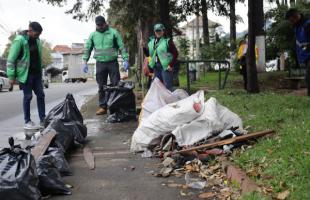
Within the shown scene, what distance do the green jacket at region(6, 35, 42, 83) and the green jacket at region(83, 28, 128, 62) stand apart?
1.83 metres

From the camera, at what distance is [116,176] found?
18.2 ft

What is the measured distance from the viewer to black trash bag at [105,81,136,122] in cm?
946

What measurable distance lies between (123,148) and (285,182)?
10.7 ft

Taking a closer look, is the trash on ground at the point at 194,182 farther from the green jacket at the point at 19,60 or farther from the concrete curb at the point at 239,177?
the green jacket at the point at 19,60

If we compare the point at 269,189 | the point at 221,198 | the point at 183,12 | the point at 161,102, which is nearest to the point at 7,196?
the point at 221,198

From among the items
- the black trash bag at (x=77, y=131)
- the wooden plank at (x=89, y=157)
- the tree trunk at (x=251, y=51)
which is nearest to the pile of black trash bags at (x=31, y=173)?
the wooden plank at (x=89, y=157)

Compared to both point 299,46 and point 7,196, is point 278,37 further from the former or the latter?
point 7,196

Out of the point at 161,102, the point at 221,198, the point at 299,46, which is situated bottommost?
the point at 221,198

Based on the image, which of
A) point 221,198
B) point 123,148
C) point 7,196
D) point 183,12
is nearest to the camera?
point 7,196

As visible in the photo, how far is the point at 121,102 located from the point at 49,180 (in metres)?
4.71

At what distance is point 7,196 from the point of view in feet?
13.7

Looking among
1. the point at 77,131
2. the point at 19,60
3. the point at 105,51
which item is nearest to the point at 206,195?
the point at 77,131

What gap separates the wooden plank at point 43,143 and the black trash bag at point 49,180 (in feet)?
0.70

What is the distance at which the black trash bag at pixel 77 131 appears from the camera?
7200 millimetres
